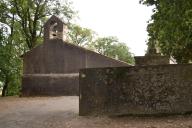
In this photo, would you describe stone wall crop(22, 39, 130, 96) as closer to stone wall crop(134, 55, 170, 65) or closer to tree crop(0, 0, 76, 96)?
tree crop(0, 0, 76, 96)

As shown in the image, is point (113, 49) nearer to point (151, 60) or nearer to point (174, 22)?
point (151, 60)

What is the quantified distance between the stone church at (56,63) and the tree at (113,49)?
5071cm

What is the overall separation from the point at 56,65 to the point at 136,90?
865 inches

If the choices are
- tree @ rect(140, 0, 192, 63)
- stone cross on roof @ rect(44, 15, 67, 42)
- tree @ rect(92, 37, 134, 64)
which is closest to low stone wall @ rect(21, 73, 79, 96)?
stone cross on roof @ rect(44, 15, 67, 42)

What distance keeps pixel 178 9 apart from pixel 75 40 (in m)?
59.0

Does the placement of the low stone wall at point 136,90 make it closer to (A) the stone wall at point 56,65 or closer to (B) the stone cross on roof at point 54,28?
(A) the stone wall at point 56,65

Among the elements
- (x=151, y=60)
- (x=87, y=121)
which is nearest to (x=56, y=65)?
(x=151, y=60)

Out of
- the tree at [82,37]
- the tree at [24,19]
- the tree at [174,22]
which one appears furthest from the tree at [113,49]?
the tree at [174,22]

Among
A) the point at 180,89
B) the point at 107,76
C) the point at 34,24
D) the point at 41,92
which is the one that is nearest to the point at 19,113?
the point at 107,76

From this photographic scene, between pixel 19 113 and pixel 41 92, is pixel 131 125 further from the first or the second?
pixel 41 92

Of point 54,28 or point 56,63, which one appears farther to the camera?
point 54,28

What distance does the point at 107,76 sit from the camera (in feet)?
62.2

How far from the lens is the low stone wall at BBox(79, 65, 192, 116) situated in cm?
1752

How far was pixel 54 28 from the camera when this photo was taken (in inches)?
1580
